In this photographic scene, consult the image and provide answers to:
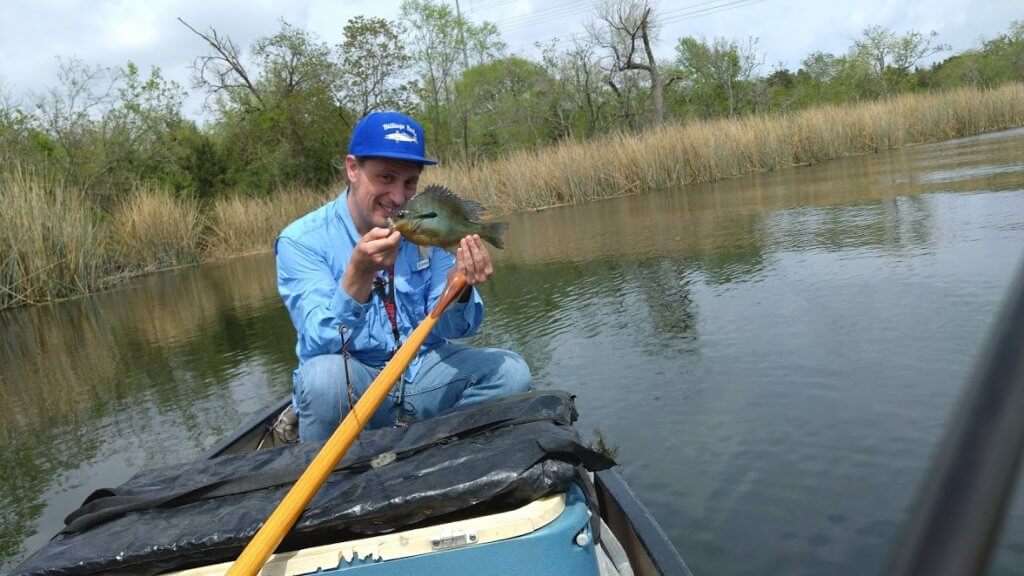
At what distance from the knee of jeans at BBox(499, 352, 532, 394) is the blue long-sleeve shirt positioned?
304 millimetres

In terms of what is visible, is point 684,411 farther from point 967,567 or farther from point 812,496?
point 967,567

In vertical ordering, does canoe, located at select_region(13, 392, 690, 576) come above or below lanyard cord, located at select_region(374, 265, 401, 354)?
below

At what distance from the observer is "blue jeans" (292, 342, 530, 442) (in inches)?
132

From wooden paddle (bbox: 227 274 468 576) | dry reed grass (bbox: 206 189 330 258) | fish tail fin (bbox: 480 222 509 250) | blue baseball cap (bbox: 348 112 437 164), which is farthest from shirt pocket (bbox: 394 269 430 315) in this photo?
dry reed grass (bbox: 206 189 330 258)

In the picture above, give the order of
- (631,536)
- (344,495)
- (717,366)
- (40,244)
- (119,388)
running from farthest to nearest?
(40,244)
(119,388)
(717,366)
(631,536)
(344,495)

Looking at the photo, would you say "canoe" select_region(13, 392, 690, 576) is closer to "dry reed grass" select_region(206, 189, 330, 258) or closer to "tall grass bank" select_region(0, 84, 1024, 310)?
"tall grass bank" select_region(0, 84, 1024, 310)

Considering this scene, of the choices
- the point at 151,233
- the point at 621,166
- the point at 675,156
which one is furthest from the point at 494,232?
the point at 151,233

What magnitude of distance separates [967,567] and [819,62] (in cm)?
6287

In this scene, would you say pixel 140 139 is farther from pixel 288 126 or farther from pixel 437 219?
pixel 437 219

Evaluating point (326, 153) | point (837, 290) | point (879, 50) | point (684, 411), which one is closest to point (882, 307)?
point (837, 290)

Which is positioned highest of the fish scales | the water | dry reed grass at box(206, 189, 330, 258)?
dry reed grass at box(206, 189, 330, 258)

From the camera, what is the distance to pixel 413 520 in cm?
226

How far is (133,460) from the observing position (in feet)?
17.8

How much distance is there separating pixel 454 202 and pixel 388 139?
1.35 ft
